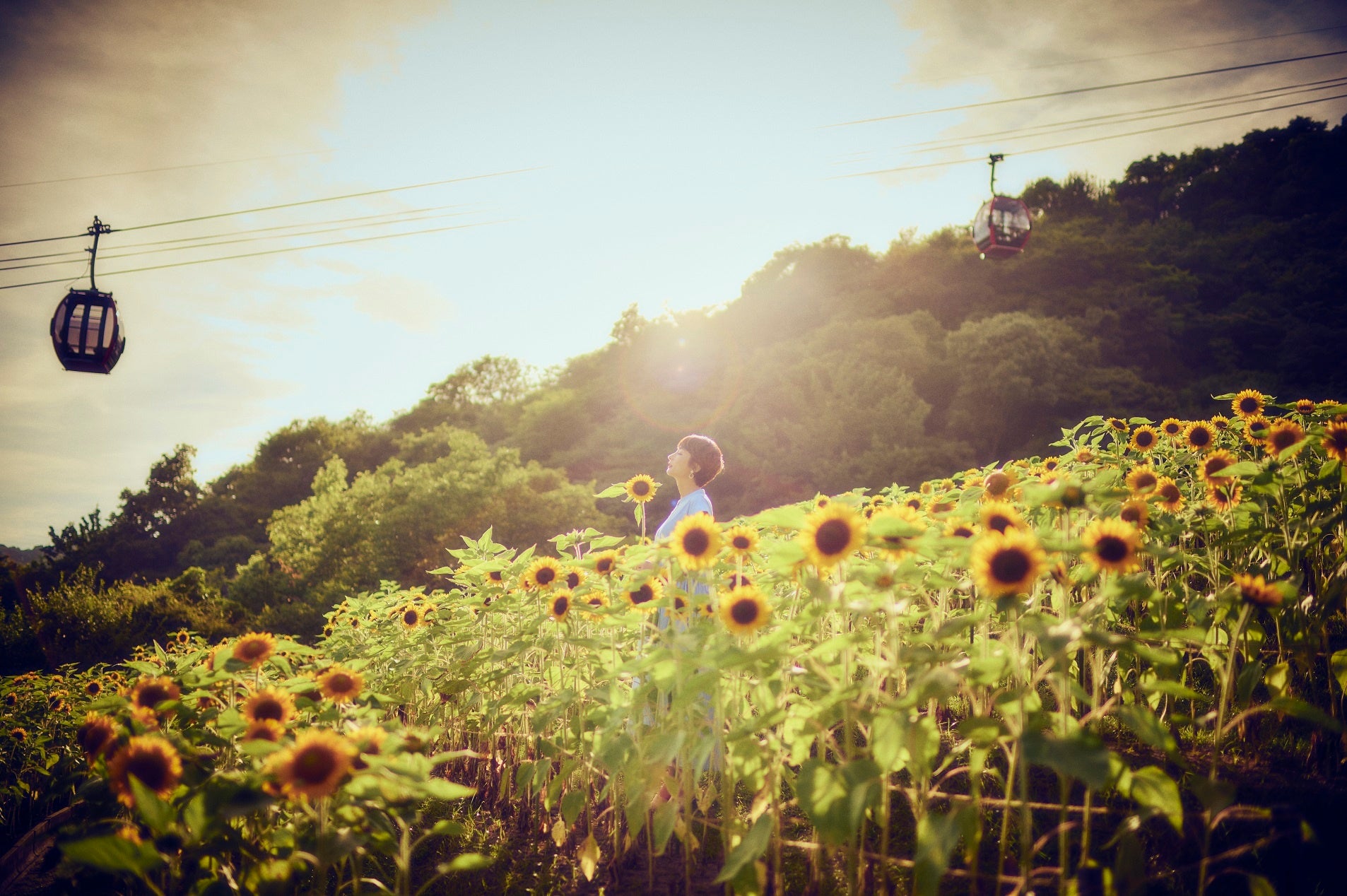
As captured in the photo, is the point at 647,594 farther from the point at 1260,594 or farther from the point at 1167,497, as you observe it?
the point at 1167,497

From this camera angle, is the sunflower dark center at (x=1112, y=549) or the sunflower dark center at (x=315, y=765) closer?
the sunflower dark center at (x=315, y=765)

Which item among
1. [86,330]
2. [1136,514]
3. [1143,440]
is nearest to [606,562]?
[1136,514]

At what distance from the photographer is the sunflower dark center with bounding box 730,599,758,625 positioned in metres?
1.67

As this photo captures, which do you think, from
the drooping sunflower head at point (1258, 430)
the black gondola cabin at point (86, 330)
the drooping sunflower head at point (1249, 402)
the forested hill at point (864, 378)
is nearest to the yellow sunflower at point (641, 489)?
the drooping sunflower head at point (1258, 430)

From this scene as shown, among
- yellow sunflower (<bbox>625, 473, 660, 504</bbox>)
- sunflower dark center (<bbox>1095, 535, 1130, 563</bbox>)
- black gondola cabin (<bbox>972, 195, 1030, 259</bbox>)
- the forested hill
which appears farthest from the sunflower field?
the forested hill

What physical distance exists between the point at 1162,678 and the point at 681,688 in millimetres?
1249

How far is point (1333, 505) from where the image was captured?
6.38 feet

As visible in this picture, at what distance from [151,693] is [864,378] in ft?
43.3

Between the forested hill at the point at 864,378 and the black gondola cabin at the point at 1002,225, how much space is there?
422 centimetres

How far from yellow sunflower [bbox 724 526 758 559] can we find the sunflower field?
13mm

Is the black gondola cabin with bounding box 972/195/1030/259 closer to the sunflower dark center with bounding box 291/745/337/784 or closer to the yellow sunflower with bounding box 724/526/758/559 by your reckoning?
the yellow sunflower with bounding box 724/526/758/559

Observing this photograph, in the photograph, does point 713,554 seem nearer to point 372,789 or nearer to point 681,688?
point 681,688

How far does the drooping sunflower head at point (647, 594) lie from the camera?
2.05 m

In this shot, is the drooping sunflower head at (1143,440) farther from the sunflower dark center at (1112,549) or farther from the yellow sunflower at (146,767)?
the yellow sunflower at (146,767)
